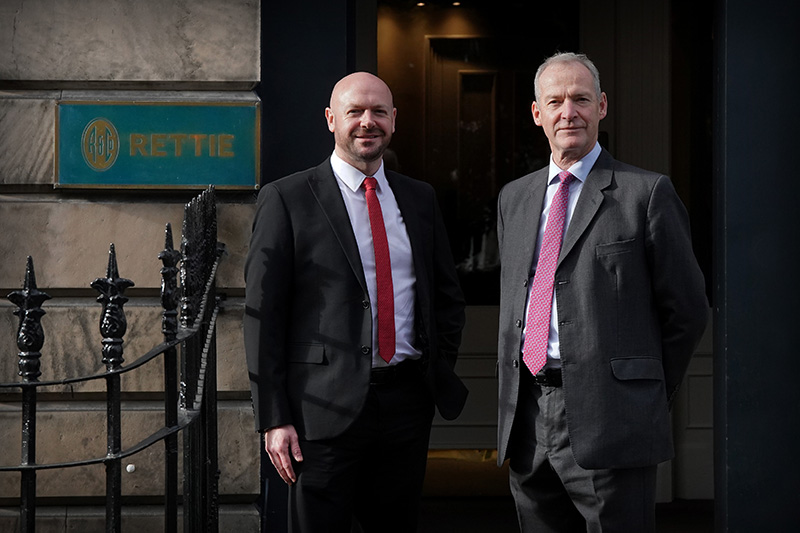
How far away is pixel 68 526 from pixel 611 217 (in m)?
2.77

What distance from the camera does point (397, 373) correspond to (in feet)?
11.3

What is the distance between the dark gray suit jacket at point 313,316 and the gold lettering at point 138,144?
1.14 meters

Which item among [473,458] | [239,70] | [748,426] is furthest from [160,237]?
[473,458]

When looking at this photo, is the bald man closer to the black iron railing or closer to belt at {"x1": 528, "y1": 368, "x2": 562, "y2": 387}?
the black iron railing

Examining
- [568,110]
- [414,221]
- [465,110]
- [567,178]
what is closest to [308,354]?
[414,221]

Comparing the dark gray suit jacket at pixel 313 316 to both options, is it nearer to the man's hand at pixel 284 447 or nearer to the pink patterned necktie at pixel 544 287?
the man's hand at pixel 284 447

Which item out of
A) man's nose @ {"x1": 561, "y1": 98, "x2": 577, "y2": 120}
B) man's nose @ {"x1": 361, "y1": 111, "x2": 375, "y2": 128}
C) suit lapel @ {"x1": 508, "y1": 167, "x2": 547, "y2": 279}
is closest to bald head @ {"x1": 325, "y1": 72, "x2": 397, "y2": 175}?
man's nose @ {"x1": 361, "y1": 111, "x2": 375, "y2": 128}

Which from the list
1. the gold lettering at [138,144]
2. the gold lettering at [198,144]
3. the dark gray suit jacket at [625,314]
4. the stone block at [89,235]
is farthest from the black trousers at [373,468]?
the gold lettering at [138,144]

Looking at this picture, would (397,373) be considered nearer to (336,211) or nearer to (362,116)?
(336,211)

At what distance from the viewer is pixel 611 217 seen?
10.2 ft

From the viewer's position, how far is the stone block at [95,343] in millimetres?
4508

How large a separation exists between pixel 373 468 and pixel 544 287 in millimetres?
862

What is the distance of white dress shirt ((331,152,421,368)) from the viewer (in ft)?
11.3

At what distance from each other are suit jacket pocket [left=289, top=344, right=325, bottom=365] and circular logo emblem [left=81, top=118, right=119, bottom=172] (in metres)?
1.53
